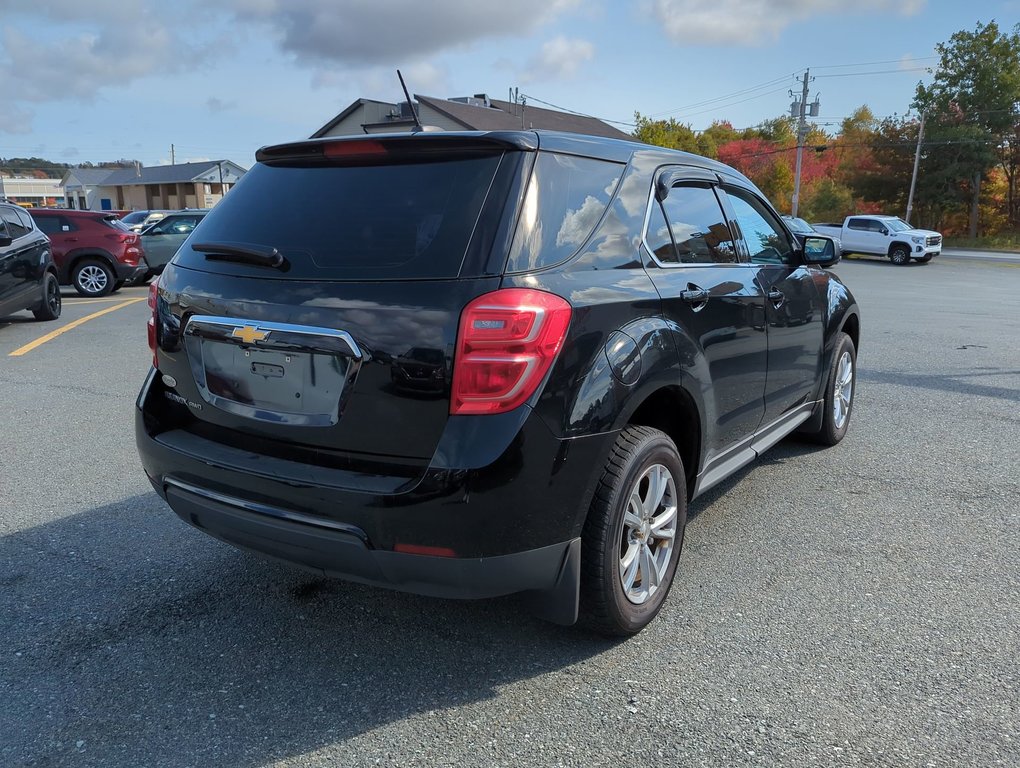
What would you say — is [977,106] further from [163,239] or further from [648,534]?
[648,534]

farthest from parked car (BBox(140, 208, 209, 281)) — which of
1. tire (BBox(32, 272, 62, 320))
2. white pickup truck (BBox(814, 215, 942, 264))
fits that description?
white pickup truck (BBox(814, 215, 942, 264))

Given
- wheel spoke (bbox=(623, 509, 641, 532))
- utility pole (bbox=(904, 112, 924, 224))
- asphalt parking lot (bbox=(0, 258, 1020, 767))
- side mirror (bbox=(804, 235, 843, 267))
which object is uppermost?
utility pole (bbox=(904, 112, 924, 224))

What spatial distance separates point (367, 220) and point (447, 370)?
67 cm

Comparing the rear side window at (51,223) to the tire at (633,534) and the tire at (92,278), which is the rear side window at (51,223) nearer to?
the tire at (92,278)

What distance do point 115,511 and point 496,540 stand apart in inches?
107

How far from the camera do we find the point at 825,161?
6425cm

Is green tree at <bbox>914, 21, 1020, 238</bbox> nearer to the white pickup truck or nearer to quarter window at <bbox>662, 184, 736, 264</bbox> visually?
the white pickup truck

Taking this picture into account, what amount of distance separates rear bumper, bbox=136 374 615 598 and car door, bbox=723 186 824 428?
1.74 meters

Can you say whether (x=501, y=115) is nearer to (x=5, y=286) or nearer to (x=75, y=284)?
(x=75, y=284)

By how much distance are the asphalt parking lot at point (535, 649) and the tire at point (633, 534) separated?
0.16 m

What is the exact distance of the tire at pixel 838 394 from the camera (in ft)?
16.7

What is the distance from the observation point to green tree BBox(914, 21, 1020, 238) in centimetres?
4981

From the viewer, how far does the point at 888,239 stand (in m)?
31.2

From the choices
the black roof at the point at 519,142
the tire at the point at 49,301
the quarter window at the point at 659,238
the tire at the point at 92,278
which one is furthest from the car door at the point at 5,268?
the quarter window at the point at 659,238
